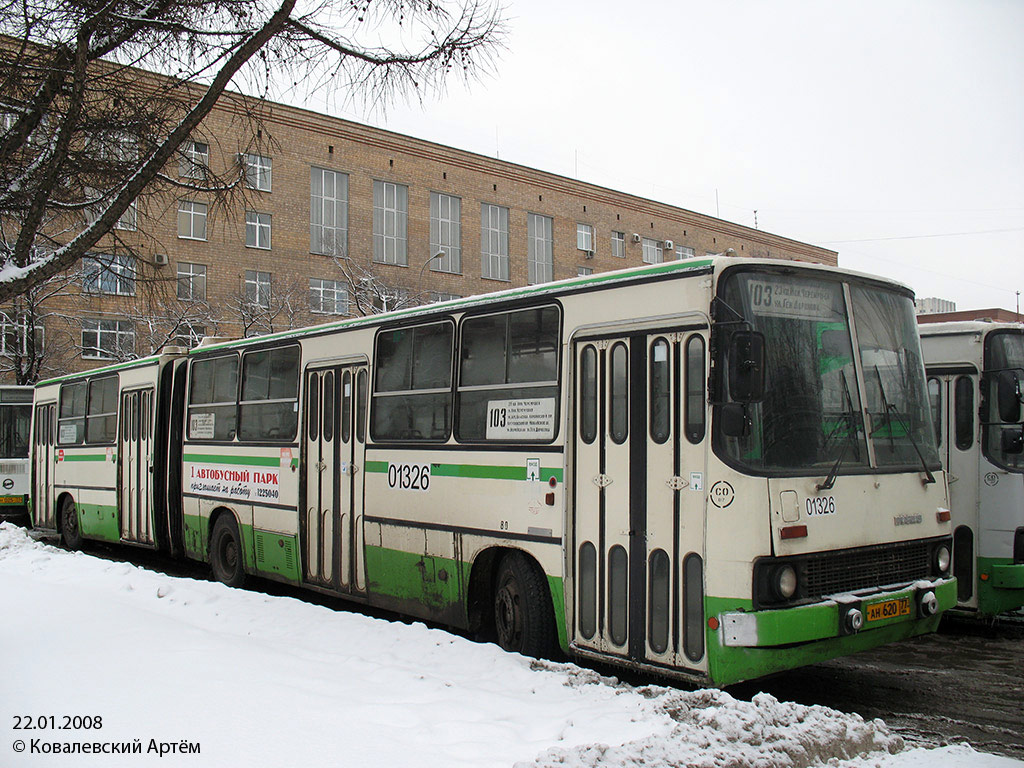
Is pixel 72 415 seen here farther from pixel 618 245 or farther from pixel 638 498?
Result: pixel 618 245

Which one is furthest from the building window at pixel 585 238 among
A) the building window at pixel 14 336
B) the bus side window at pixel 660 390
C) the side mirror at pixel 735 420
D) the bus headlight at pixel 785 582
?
the bus headlight at pixel 785 582

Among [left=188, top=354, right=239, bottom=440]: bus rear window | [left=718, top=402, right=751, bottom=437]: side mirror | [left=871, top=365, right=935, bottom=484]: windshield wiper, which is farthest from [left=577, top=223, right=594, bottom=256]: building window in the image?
[left=718, top=402, right=751, bottom=437]: side mirror

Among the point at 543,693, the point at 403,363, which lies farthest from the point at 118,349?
the point at 543,693

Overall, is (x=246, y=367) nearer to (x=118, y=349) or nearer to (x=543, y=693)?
(x=543, y=693)

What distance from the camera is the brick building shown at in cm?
3556

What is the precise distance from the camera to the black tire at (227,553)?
12047 mm

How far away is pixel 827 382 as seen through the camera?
21.0 feet

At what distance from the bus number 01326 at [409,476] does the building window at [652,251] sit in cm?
4894

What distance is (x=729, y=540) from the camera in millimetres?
5949

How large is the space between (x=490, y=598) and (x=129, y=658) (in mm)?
3063

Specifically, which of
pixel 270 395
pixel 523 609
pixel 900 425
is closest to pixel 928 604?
pixel 900 425

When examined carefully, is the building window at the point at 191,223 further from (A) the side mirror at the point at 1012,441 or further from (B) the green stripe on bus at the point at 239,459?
(A) the side mirror at the point at 1012,441

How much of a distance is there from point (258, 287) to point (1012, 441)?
35.9 metres

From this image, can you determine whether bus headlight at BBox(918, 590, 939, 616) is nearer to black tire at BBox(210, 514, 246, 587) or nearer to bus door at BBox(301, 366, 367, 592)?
bus door at BBox(301, 366, 367, 592)
